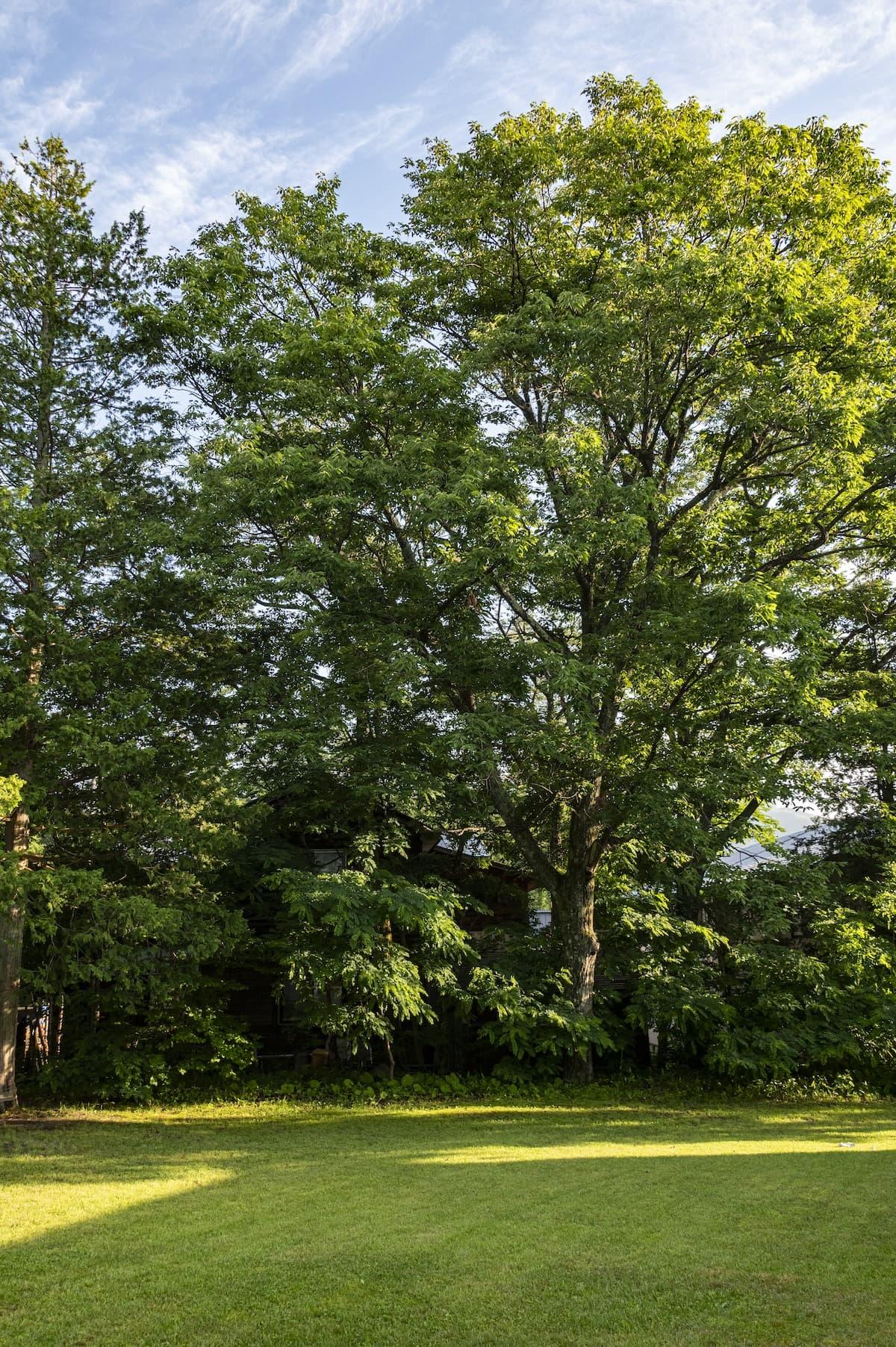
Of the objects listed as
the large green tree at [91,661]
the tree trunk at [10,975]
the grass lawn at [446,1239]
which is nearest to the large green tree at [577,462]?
the large green tree at [91,661]

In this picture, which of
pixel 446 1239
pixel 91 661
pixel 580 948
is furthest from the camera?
pixel 580 948

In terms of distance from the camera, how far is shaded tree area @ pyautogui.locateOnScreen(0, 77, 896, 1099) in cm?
1244

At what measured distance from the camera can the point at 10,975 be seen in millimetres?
12430

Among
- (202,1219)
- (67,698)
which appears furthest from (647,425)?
(202,1219)

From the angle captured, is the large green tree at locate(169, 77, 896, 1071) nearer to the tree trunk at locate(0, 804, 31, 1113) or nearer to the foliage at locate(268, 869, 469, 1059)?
the foliage at locate(268, 869, 469, 1059)

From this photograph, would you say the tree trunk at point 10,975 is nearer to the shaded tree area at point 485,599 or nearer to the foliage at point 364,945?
the shaded tree area at point 485,599

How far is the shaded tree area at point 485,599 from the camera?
12.4 meters

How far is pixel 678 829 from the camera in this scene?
12867mm

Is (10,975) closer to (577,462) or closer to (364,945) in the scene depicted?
(364,945)

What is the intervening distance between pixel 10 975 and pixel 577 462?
1013 centimetres

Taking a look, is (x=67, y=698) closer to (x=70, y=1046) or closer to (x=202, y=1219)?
(x=70, y=1046)

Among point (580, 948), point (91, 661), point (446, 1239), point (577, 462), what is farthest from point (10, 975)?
point (577, 462)

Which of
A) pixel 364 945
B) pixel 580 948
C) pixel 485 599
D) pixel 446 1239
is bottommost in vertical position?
pixel 446 1239

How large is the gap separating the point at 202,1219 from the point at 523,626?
433 inches
